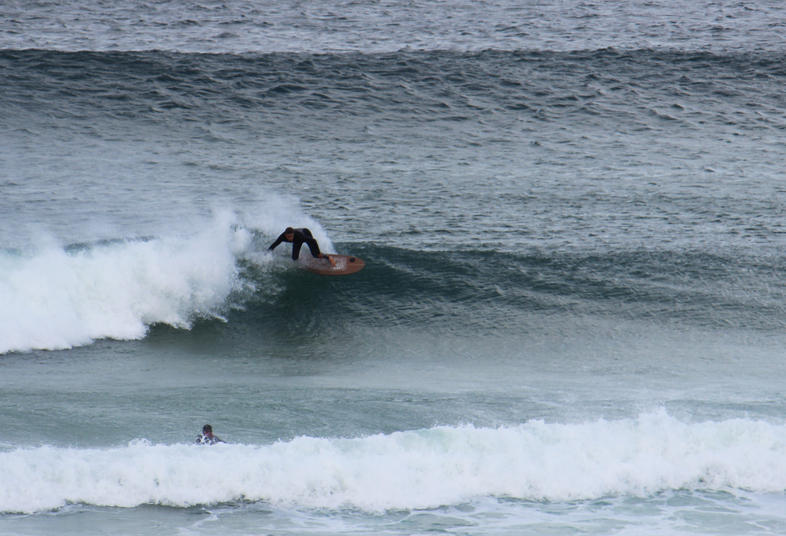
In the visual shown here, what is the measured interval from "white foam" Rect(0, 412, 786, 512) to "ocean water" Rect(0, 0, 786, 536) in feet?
0.11

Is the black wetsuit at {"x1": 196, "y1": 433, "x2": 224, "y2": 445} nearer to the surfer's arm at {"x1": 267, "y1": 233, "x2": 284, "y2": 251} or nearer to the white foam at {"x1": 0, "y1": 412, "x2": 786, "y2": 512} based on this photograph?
the white foam at {"x1": 0, "y1": 412, "x2": 786, "y2": 512}

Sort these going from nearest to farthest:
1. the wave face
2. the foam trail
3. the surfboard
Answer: the foam trail < the wave face < the surfboard

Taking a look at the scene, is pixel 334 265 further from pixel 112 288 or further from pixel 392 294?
pixel 112 288

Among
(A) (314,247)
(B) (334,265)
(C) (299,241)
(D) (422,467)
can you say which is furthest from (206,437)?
(B) (334,265)

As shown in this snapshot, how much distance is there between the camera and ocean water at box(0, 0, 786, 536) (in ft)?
36.0

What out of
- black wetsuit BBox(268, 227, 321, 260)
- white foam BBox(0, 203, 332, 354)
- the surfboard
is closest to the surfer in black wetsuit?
black wetsuit BBox(268, 227, 321, 260)

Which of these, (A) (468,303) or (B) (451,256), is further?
(B) (451,256)

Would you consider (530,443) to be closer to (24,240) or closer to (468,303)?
(468,303)

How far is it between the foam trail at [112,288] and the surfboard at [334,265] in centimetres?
125

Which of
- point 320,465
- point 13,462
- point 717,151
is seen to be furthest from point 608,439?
point 717,151

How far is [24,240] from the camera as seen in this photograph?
18.7 metres

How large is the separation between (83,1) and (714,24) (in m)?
26.9

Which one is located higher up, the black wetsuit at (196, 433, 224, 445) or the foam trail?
the foam trail

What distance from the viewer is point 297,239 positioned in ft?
55.5
